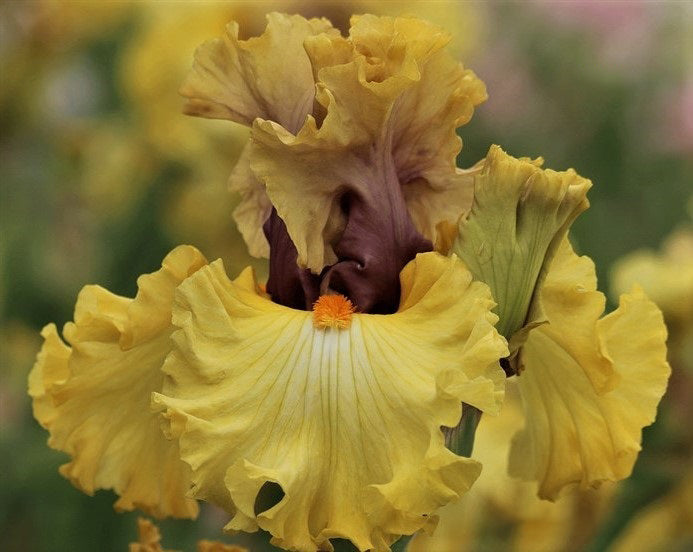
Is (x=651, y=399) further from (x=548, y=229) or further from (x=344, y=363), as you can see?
(x=344, y=363)

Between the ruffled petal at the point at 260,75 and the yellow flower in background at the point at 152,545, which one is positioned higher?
the ruffled petal at the point at 260,75

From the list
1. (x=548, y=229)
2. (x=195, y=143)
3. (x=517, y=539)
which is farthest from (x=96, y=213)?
(x=548, y=229)

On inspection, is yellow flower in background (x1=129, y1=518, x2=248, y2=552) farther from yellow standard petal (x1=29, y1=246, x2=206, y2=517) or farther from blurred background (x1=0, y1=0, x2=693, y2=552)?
blurred background (x1=0, y1=0, x2=693, y2=552)

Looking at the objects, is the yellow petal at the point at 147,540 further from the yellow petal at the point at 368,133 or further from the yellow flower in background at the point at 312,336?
the yellow petal at the point at 368,133

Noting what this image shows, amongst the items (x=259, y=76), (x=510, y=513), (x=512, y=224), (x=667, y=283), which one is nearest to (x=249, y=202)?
(x=259, y=76)

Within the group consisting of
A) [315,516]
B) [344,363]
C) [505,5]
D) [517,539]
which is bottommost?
[517,539]

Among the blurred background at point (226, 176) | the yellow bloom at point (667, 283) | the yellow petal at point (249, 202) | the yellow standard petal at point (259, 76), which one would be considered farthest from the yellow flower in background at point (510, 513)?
the yellow standard petal at point (259, 76)
